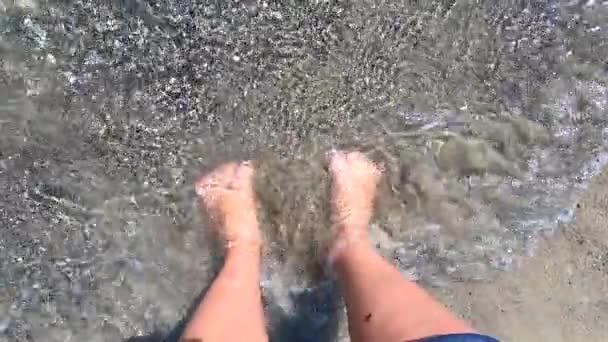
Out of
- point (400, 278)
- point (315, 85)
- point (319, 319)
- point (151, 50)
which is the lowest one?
point (319, 319)

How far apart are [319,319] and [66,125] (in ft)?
2.94

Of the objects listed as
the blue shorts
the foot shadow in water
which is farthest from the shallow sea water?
the blue shorts

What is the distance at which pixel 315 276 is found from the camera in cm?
217

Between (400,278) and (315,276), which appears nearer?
(400,278)

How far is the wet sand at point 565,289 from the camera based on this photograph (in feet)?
6.93

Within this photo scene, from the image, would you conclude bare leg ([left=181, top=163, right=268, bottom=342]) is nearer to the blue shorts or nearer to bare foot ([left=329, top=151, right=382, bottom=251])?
bare foot ([left=329, top=151, right=382, bottom=251])

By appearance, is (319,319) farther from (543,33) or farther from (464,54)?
(543,33)

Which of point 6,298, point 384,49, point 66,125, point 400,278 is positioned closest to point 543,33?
point 384,49

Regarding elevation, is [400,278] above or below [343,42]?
below

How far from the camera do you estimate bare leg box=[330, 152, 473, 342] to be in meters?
1.73

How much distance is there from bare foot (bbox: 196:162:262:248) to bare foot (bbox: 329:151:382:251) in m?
0.23

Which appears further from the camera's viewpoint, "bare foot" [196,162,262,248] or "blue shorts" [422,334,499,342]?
"bare foot" [196,162,262,248]

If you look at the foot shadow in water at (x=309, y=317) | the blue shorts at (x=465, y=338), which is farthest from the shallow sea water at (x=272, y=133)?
the blue shorts at (x=465, y=338)

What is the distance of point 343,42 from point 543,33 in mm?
563
